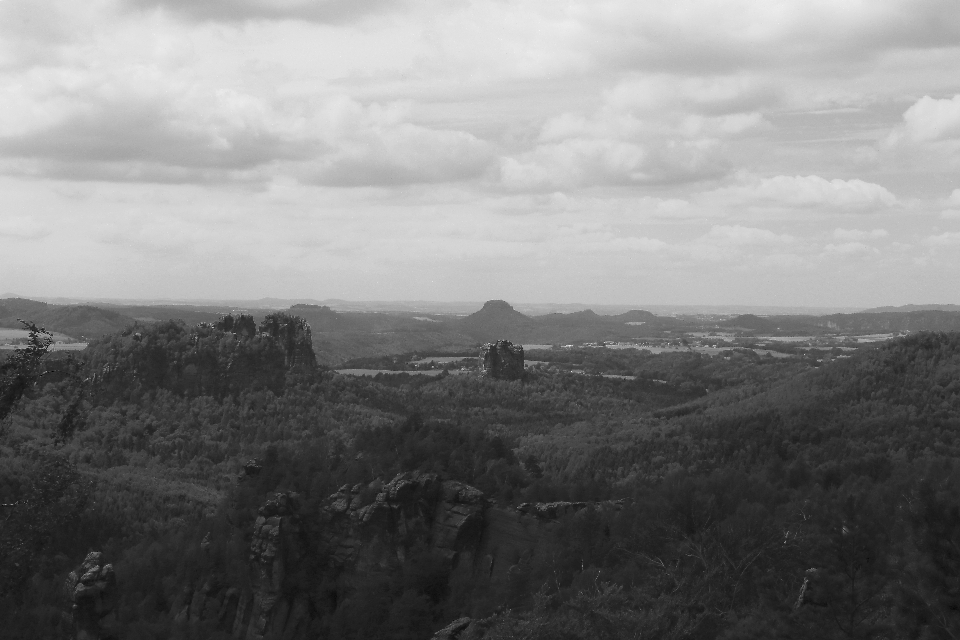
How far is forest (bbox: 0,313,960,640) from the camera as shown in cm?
3394

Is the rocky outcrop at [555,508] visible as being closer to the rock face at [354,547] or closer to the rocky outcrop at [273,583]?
the rock face at [354,547]

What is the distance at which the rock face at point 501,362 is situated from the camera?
569 feet

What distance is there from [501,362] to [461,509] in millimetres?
118799

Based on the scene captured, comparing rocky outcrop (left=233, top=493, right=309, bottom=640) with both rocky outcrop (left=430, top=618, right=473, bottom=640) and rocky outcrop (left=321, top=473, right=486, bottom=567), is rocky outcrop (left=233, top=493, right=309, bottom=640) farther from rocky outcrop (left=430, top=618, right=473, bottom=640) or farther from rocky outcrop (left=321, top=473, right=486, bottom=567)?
rocky outcrop (left=430, top=618, right=473, bottom=640)

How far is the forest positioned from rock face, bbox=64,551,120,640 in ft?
1.76

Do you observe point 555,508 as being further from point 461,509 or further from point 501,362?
point 501,362

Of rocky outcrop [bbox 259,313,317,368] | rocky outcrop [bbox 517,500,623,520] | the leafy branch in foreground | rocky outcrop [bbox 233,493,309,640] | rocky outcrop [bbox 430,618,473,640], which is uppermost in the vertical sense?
the leafy branch in foreground

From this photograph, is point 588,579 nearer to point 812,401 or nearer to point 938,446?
point 938,446

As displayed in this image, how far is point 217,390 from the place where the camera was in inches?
4577

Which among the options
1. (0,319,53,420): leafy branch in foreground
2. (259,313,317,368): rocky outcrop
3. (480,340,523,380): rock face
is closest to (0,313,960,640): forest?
(0,319,53,420): leafy branch in foreground

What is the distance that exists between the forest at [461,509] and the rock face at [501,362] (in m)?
52.5

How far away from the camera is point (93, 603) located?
49.9m

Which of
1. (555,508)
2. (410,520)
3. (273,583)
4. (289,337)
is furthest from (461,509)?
(289,337)

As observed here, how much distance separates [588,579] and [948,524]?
1455 cm
